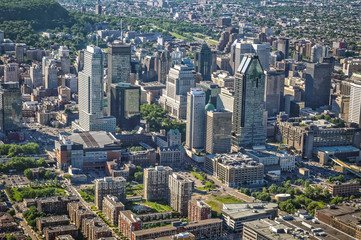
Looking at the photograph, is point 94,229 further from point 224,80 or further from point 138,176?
point 224,80

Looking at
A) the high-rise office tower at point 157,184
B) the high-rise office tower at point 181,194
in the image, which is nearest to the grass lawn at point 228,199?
the high-rise office tower at point 181,194

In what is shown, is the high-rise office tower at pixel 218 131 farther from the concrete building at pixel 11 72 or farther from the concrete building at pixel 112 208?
the concrete building at pixel 11 72

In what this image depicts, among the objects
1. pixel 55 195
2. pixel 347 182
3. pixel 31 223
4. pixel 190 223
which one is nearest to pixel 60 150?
pixel 55 195

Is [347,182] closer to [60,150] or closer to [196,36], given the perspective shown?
[60,150]

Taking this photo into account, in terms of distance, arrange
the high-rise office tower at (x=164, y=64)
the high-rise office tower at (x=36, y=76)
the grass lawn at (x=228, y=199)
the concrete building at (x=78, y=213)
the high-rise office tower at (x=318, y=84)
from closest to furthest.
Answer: the concrete building at (x=78, y=213) → the grass lawn at (x=228, y=199) → the high-rise office tower at (x=318, y=84) → the high-rise office tower at (x=36, y=76) → the high-rise office tower at (x=164, y=64)

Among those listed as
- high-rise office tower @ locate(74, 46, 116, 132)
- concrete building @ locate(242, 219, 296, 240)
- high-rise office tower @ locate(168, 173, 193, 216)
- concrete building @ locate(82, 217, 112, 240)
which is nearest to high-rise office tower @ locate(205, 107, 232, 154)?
high-rise office tower @ locate(74, 46, 116, 132)

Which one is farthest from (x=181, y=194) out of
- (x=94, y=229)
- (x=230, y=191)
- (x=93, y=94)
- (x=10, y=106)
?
→ (x=10, y=106)

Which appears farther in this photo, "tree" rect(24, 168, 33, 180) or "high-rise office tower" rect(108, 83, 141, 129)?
"high-rise office tower" rect(108, 83, 141, 129)

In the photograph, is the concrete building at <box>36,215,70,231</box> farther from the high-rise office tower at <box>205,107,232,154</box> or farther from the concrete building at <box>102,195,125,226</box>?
the high-rise office tower at <box>205,107,232,154</box>
